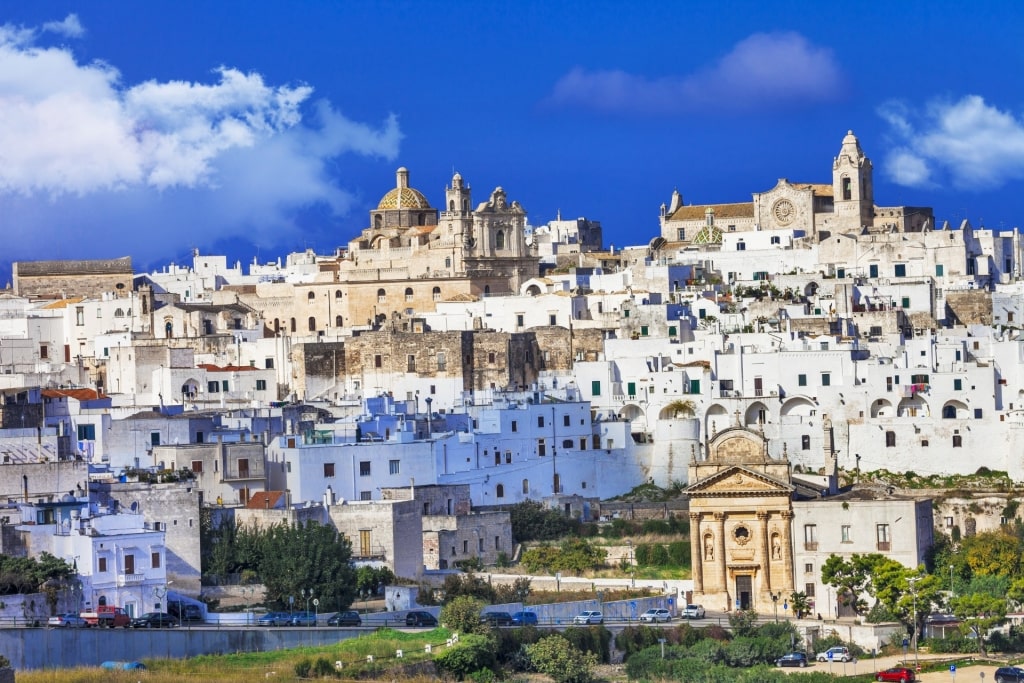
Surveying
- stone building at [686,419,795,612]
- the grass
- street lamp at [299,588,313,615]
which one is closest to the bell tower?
stone building at [686,419,795,612]

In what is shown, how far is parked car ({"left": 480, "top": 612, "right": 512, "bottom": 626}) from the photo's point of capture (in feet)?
175

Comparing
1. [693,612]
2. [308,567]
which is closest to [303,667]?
[308,567]

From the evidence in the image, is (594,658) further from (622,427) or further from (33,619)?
(622,427)

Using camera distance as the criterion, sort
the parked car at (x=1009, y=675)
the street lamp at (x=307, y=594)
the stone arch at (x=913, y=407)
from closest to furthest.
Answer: the parked car at (x=1009, y=675) < the street lamp at (x=307, y=594) < the stone arch at (x=913, y=407)

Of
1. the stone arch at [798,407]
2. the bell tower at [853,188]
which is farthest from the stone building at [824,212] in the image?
the stone arch at [798,407]

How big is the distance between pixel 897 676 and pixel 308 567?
484 inches

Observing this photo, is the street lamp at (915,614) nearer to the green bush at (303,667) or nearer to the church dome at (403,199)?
the green bush at (303,667)

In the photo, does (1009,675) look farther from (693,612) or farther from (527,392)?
(527,392)

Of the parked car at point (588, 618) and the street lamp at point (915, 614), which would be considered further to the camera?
the parked car at point (588, 618)

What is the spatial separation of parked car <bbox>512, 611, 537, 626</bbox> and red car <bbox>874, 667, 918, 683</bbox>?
699cm

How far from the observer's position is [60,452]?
A: 60.2m

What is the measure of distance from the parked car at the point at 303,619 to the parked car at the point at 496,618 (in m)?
3.33

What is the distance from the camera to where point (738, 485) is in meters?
61.0

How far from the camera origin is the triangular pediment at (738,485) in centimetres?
6056
